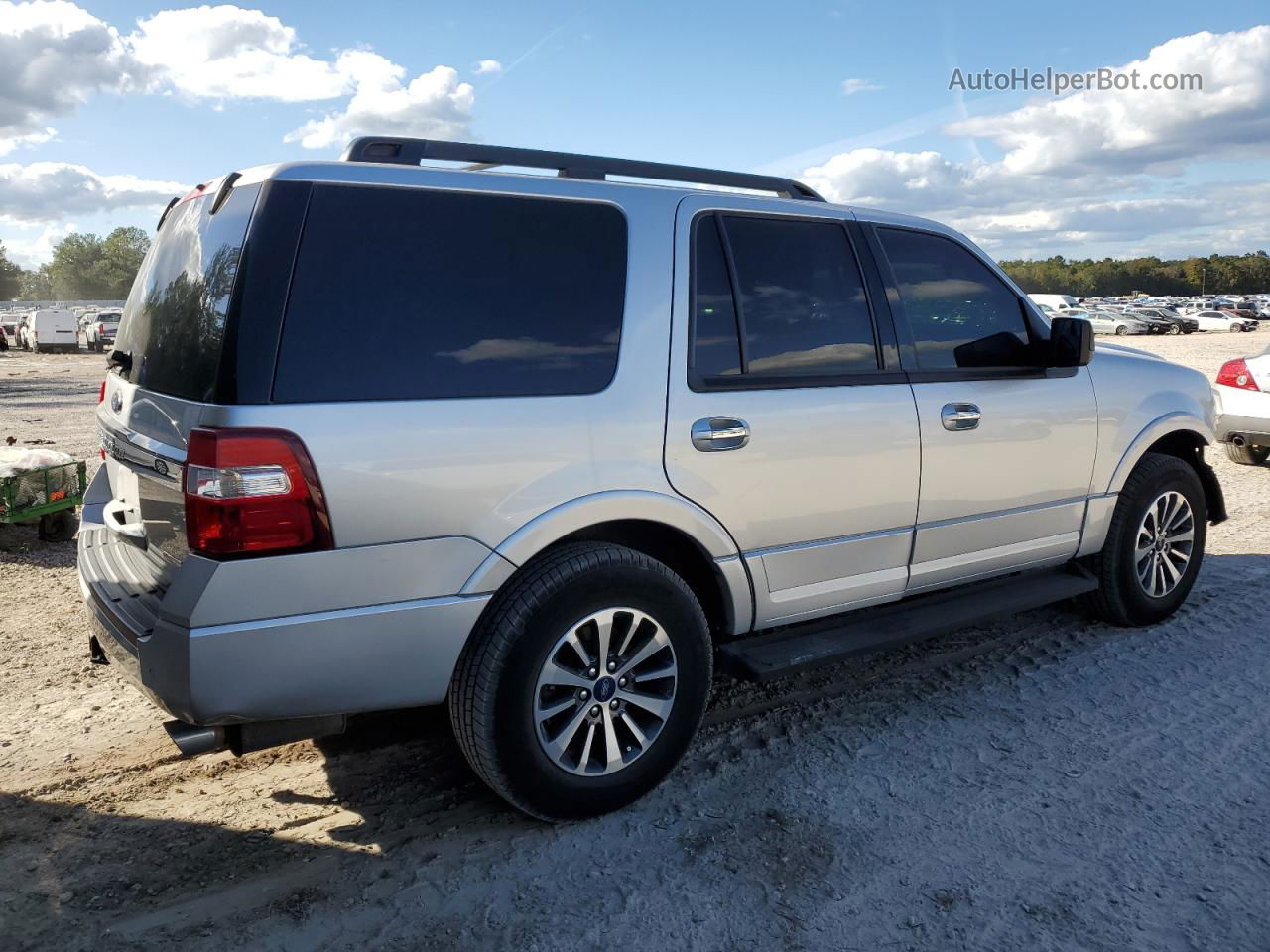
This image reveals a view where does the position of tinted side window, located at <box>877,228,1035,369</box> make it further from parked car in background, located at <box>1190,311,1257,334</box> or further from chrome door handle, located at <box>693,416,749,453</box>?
parked car in background, located at <box>1190,311,1257,334</box>

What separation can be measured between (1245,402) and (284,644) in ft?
31.3

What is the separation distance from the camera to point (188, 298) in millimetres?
2941

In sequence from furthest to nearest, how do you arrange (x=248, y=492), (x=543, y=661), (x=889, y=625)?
(x=889, y=625) → (x=543, y=661) → (x=248, y=492)

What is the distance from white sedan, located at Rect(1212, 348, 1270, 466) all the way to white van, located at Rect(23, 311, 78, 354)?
41.0m

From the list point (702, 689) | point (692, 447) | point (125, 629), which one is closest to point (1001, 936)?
point (702, 689)

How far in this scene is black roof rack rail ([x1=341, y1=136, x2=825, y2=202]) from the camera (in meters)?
3.02

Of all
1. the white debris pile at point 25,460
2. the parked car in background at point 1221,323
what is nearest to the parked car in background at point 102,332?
the white debris pile at point 25,460

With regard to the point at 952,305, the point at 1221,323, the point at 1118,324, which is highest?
the point at 952,305

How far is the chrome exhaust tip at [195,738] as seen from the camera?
2.74m

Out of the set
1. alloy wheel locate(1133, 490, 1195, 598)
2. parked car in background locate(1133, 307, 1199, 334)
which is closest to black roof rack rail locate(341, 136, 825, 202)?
alloy wheel locate(1133, 490, 1195, 598)

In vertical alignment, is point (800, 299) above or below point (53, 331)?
above

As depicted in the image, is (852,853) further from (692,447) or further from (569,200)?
(569,200)

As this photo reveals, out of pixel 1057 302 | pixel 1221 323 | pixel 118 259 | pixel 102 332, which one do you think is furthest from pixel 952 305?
pixel 118 259

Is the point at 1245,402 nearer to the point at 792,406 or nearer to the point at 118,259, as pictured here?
the point at 792,406
